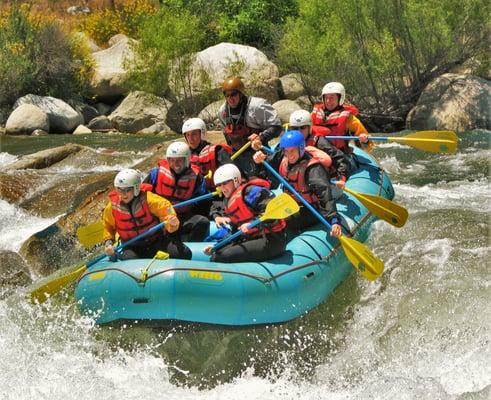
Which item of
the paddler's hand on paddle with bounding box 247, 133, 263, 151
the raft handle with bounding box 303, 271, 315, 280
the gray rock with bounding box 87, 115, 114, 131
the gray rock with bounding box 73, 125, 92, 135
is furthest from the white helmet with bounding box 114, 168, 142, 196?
the gray rock with bounding box 87, 115, 114, 131

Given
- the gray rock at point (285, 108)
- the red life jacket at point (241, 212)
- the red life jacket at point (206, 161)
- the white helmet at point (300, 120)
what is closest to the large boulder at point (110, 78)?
the gray rock at point (285, 108)

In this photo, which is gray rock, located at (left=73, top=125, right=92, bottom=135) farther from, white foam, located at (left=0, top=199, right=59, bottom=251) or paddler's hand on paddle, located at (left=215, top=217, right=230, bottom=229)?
paddler's hand on paddle, located at (left=215, top=217, right=230, bottom=229)

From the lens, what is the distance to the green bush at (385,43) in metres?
14.4

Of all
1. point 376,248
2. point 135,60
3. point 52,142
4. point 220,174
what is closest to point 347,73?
point 135,60

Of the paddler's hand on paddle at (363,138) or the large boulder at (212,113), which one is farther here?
the large boulder at (212,113)

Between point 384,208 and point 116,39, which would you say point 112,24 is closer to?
point 116,39

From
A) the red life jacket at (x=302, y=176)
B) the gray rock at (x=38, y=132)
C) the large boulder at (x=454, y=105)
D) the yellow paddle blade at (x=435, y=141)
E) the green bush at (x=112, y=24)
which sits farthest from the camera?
the green bush at (x=112, y=24)

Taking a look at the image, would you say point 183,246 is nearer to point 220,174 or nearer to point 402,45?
point 220,174

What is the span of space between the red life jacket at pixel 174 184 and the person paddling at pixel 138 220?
1.11ft

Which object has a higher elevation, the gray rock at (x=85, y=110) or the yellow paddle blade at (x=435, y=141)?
the yellow paddle blade at (x=435, y=141)

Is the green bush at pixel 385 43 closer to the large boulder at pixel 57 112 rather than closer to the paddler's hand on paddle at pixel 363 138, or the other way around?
the large boulder at pixel 57 112

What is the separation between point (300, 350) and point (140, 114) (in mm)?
14688

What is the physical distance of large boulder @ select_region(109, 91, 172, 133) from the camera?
18.8 meters

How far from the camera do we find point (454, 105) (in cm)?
1471
